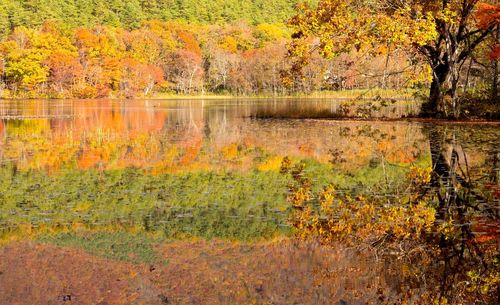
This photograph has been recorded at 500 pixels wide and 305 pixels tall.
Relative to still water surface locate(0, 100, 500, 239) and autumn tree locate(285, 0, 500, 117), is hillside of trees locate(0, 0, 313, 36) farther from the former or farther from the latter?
still water surface locate(0, 100, 500, 239)

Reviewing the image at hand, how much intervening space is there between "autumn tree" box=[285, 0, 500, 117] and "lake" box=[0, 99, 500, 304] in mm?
5878

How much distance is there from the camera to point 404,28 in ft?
90.1

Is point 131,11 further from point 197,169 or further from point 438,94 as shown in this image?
point 197,169

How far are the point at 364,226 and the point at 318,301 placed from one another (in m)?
3.47

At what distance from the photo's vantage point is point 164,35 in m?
136

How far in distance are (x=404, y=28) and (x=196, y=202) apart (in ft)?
63.1

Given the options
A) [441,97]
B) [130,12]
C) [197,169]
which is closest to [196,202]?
[197,169]

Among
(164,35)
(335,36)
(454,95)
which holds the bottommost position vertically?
(454,95)

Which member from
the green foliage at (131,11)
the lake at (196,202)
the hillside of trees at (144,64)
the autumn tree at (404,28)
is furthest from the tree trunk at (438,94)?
the green foliage at (131,11)

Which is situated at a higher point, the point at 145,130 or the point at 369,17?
the point at 369,17

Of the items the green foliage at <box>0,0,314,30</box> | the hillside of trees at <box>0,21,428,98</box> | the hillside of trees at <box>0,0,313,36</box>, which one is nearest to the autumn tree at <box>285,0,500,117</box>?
the hillside of trees at <box>0,21,428,98</box>


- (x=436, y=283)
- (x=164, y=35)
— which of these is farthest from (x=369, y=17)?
(x=164, y=35)

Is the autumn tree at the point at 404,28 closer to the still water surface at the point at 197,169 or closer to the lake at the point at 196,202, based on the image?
the still water surface at the point at 197,169

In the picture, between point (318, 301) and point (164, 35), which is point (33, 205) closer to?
point (318, 301)
